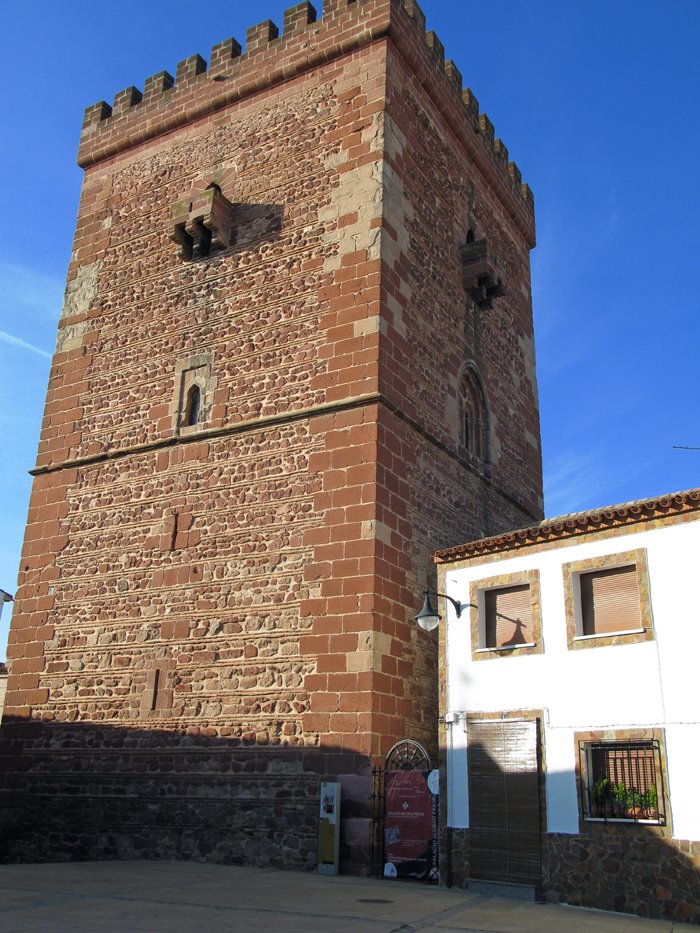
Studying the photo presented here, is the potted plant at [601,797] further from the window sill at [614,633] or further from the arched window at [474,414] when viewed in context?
the arched window at [474,414]

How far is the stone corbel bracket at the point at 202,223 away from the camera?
1443 cm

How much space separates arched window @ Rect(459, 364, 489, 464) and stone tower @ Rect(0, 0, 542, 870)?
2.3 inches

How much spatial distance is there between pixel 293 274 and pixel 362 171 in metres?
1.85

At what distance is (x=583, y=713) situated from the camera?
9805 mm

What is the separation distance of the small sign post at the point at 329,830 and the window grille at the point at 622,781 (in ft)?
9.01

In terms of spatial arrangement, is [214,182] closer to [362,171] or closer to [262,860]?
[362,171]

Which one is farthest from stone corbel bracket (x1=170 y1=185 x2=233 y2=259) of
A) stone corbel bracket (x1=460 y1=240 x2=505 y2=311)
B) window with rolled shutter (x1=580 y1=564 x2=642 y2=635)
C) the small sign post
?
the small sign post

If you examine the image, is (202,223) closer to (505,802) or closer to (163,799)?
(163,799)

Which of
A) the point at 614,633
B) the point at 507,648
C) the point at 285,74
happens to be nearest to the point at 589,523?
the point at 614,633

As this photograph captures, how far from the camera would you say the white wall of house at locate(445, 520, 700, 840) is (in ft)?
29.9

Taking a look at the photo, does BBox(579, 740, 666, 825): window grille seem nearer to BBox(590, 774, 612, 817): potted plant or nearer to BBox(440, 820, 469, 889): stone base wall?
BBox(590, 774, 612, 817): potted plant

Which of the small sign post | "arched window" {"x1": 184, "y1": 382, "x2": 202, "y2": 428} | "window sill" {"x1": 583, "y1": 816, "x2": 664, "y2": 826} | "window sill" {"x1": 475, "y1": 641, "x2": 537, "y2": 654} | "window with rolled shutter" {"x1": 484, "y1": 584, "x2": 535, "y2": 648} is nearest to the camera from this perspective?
"window sill" {"x1": 583, "y1": 816, "x2": 664, "y2": 826}

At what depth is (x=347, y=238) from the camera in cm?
1321

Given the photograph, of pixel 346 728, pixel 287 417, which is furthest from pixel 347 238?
pixel 346 728
